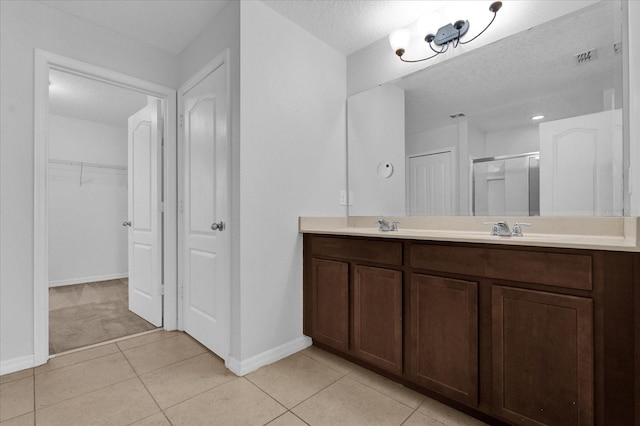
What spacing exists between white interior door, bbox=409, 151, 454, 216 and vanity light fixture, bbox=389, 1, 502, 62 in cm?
70

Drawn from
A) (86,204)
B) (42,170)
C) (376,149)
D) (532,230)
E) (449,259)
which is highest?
(376,149)

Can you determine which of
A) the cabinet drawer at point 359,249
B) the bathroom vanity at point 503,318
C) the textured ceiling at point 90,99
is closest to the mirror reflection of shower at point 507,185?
the bathroom vanity at point 503,318

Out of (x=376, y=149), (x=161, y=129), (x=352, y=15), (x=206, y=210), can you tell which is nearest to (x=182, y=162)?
(x=161, y=129)

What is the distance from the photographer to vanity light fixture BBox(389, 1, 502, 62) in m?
1.84

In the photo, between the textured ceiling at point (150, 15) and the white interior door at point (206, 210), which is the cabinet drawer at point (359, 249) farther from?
the textured ceiling at point (150, 15)

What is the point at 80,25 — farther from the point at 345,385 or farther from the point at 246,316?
the point at 345,385

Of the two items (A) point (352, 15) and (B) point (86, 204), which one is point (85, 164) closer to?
(B) point (86, 204)

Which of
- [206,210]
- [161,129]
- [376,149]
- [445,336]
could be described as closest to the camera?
[445,336]

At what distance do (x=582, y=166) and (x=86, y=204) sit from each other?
5.79 m

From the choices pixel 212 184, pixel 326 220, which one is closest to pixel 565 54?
pixel 326 220

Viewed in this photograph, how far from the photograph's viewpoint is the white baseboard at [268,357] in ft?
6.06

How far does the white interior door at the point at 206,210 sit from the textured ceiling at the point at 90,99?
155 centimetres

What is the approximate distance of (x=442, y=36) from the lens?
6.33ft

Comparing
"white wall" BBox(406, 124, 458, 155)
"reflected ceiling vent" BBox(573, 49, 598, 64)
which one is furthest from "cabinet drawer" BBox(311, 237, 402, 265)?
"reflected ceiling vent" BBox(573, 49, 598, 64)
